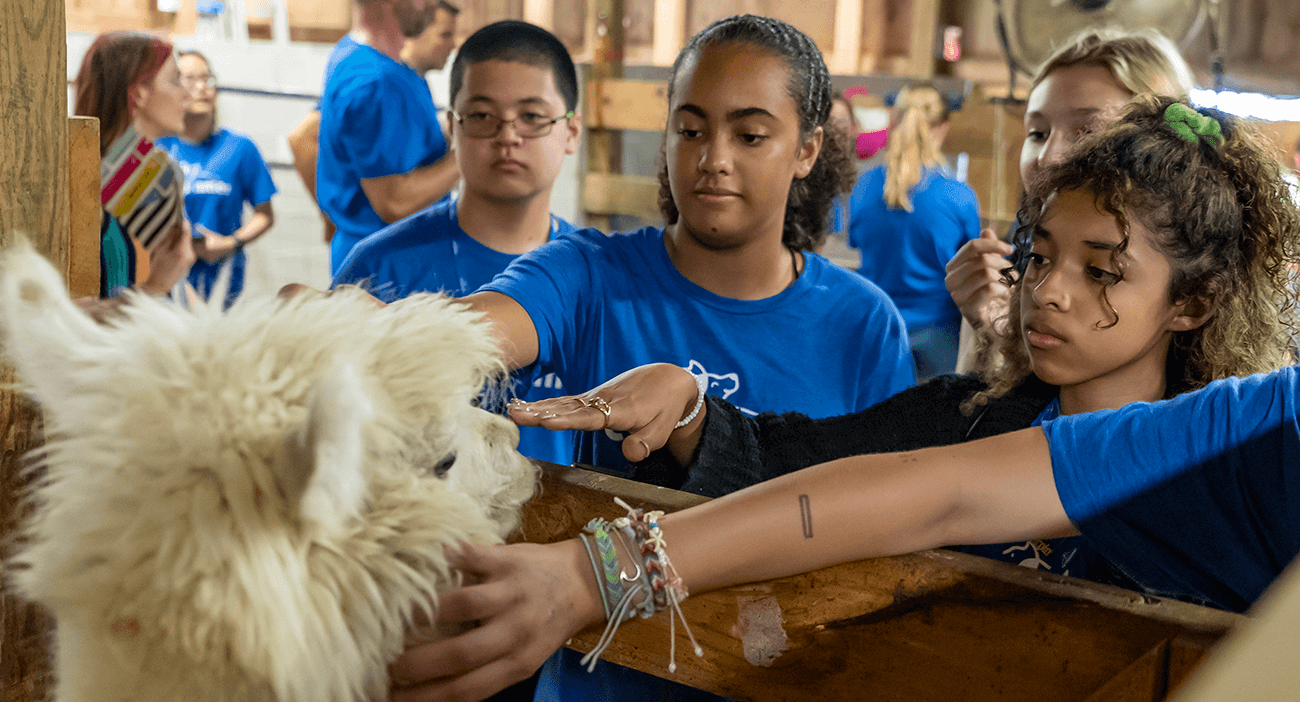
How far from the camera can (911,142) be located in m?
4.45

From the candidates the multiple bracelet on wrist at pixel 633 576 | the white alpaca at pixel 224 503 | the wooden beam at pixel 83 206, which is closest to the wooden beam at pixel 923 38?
the wooden beam at pixel 83 206

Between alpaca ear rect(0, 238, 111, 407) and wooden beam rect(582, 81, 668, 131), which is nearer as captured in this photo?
alpaca ear rect(0, 238, 111, 407)

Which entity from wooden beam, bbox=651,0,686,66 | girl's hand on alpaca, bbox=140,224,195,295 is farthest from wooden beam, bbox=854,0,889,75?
girl's hand on alpaca, bbox=140,224,195,295

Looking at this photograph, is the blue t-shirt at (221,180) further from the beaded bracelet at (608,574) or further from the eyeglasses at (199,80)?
the beaded bracelet at (608,574)

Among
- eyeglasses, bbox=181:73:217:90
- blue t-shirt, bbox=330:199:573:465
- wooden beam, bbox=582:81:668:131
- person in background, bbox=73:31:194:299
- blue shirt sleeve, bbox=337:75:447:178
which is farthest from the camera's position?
wooden beam, bbox=582:81:668:131

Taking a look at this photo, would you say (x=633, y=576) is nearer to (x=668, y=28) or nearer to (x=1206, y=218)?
(x=1206, y=218)

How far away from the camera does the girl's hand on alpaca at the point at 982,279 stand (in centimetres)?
204

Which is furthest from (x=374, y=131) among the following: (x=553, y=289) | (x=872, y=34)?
(x=872, y=34)

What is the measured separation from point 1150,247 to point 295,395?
1.14 meters

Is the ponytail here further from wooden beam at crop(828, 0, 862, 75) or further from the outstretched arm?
the outstretched arm

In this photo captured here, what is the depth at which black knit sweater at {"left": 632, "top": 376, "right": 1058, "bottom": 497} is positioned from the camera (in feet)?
4.29

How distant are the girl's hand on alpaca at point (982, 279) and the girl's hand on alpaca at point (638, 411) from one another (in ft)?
3.21

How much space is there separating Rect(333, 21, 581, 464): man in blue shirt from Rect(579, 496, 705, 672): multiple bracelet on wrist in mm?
1423

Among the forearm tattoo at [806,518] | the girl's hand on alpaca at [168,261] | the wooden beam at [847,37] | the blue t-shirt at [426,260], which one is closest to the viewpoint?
the forearm tattoo at [806,518]
